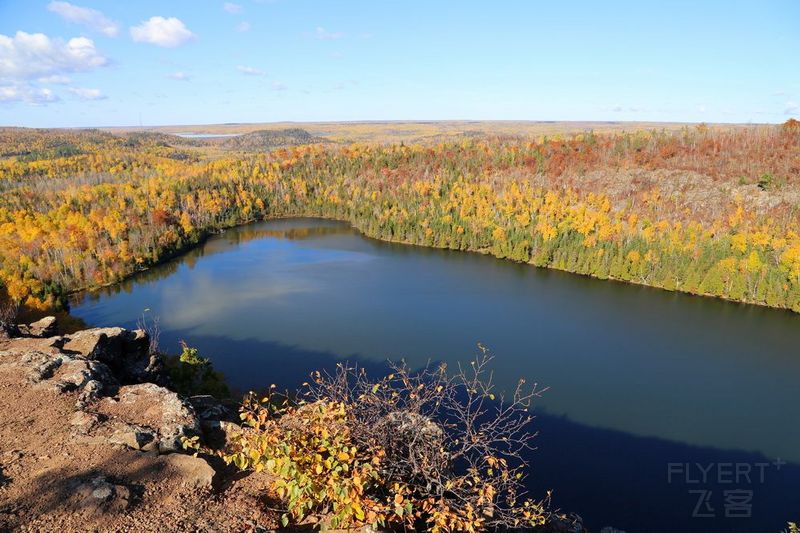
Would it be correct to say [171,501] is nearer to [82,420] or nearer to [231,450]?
[231,450]

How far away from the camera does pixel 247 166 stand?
15062 cm

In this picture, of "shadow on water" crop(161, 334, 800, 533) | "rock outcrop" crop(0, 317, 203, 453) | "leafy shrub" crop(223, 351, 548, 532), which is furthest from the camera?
"shadow on water" crop(161, 334, 800, 533)

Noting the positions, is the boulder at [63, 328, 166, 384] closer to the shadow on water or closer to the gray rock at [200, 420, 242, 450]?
the gray rock at [200, 420, 242, 450]

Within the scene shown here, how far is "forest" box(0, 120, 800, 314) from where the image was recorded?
64.0 meters

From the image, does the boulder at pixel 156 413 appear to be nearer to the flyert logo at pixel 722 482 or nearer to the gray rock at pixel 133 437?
the gray rock at pixel 133 437

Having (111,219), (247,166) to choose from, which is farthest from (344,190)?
(111,219)

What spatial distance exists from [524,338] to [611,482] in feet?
66.9

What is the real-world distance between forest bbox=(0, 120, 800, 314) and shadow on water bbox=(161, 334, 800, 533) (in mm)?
38920

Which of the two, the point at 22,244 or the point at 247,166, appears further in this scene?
the point at 247,166

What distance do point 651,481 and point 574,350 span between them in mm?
17700

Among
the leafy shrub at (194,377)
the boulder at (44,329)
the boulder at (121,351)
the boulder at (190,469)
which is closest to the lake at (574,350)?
the leafy shrub at (194,377)

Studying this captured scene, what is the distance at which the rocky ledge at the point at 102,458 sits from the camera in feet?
26.3

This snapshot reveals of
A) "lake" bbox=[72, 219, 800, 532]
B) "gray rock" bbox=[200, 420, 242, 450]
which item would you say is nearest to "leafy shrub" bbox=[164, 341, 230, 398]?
"lake" bbox=[72, 219, 800, 532]

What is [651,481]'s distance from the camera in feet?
87.2
